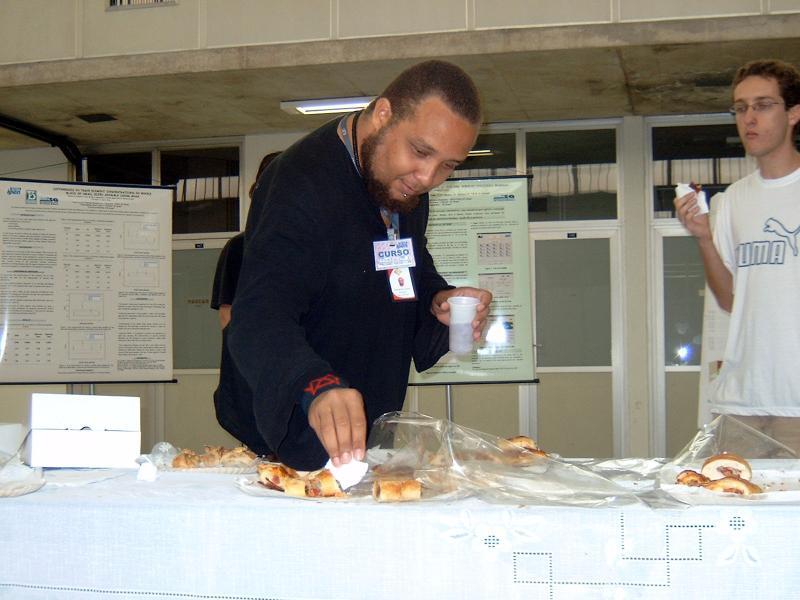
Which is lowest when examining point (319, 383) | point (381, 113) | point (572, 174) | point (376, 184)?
point (319, 383)

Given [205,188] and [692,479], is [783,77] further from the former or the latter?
[205,188]

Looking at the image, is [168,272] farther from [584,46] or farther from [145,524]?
[145,524]

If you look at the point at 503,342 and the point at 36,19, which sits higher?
the point at 36,19

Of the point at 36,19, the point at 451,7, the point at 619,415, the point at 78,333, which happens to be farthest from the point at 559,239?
the point at 36,19

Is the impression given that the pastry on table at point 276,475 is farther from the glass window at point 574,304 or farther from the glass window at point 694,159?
the glass window at point 694,159

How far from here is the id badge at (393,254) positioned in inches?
71.3

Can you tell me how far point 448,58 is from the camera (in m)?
6.79

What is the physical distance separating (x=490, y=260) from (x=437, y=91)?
4574 millimetres

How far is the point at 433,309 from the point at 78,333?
468cm

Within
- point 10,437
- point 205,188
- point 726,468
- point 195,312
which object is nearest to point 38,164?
point 205,188

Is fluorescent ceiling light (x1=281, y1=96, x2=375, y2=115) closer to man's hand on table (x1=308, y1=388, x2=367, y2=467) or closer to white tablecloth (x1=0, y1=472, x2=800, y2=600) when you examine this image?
white tablecloth (x1=0, y1=472, x2=800, y2=600)

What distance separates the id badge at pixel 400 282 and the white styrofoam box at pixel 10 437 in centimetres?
93

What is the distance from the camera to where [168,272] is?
6414mm

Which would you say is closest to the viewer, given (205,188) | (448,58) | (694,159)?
(448,58)
